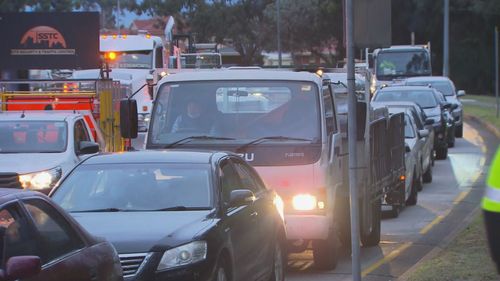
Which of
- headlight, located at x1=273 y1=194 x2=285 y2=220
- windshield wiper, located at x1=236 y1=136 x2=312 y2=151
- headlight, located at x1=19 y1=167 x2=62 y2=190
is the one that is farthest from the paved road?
headlight, located at x1=19 y1=167 x2=62 y2=190

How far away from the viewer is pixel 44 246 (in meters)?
5.52

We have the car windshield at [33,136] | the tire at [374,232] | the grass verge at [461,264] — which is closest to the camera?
the grass verge at [461,264]

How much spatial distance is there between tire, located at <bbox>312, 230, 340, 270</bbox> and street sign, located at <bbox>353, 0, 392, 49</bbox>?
3105 millimetres

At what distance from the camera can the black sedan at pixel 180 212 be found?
23.9 feet

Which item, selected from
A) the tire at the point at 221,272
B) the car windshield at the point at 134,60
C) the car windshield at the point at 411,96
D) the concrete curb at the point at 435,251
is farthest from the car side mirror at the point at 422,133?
the tire at the point at 221,272

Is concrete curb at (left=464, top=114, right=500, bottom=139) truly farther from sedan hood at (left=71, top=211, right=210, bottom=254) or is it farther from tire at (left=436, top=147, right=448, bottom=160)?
sedan hood at (left=71, top=211, right=210, bottom=254)

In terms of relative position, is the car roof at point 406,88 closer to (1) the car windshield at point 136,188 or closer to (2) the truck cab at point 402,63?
(2) the truck cab at point 402,63

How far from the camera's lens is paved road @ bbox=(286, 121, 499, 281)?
1105 cm

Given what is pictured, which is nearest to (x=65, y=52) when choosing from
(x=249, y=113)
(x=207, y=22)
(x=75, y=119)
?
(x=75, y=119)

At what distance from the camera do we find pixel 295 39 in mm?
69812

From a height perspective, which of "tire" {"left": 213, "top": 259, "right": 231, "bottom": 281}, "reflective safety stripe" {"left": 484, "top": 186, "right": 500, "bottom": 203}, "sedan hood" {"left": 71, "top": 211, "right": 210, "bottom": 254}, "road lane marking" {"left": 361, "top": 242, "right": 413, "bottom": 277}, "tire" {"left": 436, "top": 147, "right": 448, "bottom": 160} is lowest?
"tire" {"left": 436, "top": 147, "right": 448, "bottom": 160}

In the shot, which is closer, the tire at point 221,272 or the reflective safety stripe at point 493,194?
the reflective safety stripe at point 493,194

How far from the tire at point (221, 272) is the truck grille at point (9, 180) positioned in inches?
225

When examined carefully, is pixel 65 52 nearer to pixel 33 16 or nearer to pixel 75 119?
pixel 33 16
